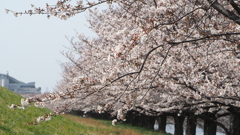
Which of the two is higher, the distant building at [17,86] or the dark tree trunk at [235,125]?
the distant building at [17,86]

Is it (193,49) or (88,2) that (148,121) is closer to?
(193,49)

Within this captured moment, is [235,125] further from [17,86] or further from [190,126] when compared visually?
[17,86]

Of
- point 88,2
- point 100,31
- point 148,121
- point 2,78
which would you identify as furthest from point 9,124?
point 2,78

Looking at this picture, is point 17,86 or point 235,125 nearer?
point 235,125

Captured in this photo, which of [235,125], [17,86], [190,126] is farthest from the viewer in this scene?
[17,86]

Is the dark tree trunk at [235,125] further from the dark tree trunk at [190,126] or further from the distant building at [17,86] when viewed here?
the distant building at [17,86]

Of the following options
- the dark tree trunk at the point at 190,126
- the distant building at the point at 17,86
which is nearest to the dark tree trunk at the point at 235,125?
the dark tree trunk at the point at 190,126

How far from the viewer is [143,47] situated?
27.8 ft

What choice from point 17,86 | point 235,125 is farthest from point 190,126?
point 17,86

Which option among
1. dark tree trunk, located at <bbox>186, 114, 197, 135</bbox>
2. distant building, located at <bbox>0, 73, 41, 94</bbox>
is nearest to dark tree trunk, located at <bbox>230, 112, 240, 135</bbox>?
dark tree trunk, located at <bbox>186, 114, 197, 135</bbox>

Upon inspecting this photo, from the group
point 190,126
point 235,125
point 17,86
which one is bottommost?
point 190,126

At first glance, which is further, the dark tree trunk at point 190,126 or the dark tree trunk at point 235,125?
the dark tree trunk at point 190,126

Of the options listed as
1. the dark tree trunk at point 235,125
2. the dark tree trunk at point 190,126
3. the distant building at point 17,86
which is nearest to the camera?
the dark tree trunk at point 235,125

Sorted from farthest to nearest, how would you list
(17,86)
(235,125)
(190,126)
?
(17,86)
(190,126)
(235,125)
